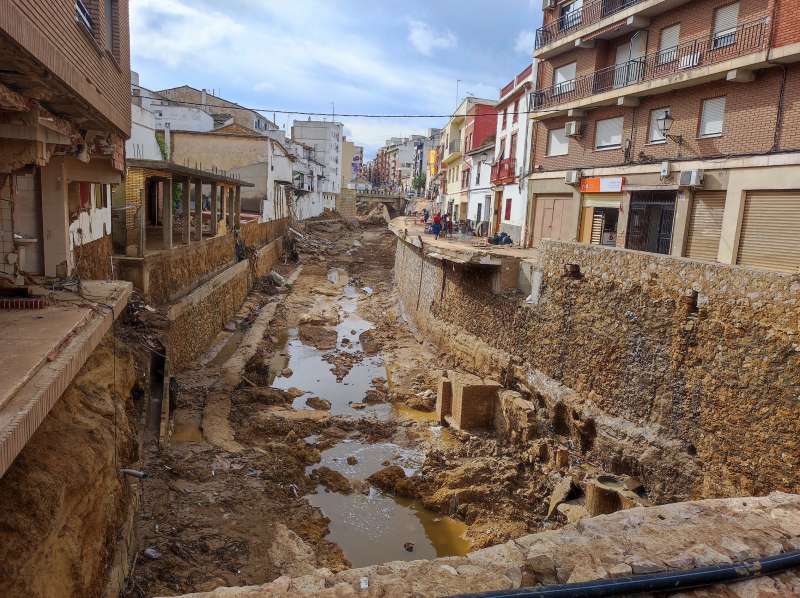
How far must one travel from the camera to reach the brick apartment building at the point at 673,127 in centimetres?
1220

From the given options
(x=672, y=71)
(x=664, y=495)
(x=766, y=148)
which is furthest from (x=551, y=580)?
(x=672, y=71)

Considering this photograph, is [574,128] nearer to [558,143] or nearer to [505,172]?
[558,143]

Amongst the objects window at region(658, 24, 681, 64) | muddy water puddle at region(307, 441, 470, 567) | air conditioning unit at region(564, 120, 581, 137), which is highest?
→ window at region(658, 24, 681, 64)

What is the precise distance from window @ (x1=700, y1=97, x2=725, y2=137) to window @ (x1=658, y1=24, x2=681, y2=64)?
1.92 m

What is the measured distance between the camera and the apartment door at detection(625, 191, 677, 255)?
15.3 metres

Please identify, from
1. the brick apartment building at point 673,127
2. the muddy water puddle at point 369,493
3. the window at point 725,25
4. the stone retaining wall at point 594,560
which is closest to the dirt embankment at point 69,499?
the stone retaining wall at point 594,560

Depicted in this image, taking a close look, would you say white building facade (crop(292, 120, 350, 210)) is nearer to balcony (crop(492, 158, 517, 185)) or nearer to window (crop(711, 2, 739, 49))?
balcony (crop(492, 158, 517, 185))

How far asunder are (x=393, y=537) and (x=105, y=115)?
26.4 ft

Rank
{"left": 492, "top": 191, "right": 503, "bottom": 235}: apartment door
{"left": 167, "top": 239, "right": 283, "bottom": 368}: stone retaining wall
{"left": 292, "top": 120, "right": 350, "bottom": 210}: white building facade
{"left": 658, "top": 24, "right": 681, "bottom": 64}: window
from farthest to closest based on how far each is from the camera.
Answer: {"left": 292, "top": 120, "right": 350, "bottom": 210}: white building facade < {"left": 492, "top": 191, "right": 503, "bottom": 235}: apartment door < {"left": 658, "top": 24, "right": 681, "bottom": 64}: window < {"left": 167, "top": 239, "right": 283, "bottom": 368}: stone retaining wall

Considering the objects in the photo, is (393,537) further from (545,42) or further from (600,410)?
(545,42)

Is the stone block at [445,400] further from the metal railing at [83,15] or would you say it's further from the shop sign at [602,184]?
the metal railing at [83,15]

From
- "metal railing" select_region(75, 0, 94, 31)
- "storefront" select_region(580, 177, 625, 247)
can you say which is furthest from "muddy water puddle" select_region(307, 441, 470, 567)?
"storefront" select_region(580, 177, 625, 247)

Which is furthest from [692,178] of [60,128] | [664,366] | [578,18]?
[60,128]

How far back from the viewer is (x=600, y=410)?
1091 cm
